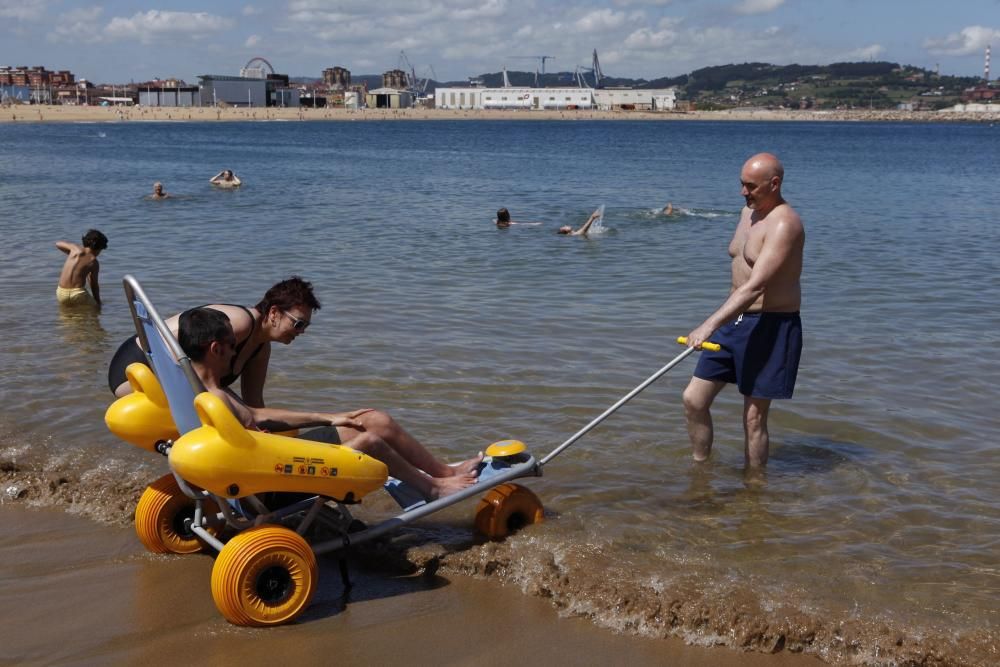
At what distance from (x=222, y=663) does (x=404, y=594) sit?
3.14 ft

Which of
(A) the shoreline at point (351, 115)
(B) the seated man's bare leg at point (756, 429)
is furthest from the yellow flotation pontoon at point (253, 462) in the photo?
(A) the shoreline at point (351, 115)

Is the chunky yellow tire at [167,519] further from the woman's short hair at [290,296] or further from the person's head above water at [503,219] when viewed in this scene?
the person's head above water at [503,219]

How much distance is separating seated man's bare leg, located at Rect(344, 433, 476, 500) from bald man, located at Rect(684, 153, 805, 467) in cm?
146

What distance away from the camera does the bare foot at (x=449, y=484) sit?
198 inches

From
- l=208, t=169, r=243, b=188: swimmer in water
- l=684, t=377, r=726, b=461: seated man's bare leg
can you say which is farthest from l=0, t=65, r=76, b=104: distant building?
l=684, t=377, r=726, b=461: seated man's bare leg

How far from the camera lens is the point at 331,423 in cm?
470

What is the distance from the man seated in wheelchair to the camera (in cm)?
443

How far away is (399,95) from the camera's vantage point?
195000mm

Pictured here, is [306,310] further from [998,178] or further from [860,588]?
[998,178]

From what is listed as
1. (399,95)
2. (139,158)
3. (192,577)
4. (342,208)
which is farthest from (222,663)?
(399,95)

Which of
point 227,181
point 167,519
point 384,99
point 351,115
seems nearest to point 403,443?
point 167,519

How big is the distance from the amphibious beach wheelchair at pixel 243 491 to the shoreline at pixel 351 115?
A: 10842cm

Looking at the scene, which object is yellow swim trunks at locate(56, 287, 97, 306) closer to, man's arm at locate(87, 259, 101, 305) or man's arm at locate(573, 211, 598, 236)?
man's arm at locate(87, 259, 101, 305)

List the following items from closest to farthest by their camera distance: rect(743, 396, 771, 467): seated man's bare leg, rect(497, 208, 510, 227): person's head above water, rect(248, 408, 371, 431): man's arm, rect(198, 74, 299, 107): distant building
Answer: rect(248, 408, 371, 431): man's arm < rect(743, 396, 771, 467): seated man's bare leg < rect(497, 208, 510, 227): person's head above water < rect(198, 74, 299, 107): distant building
